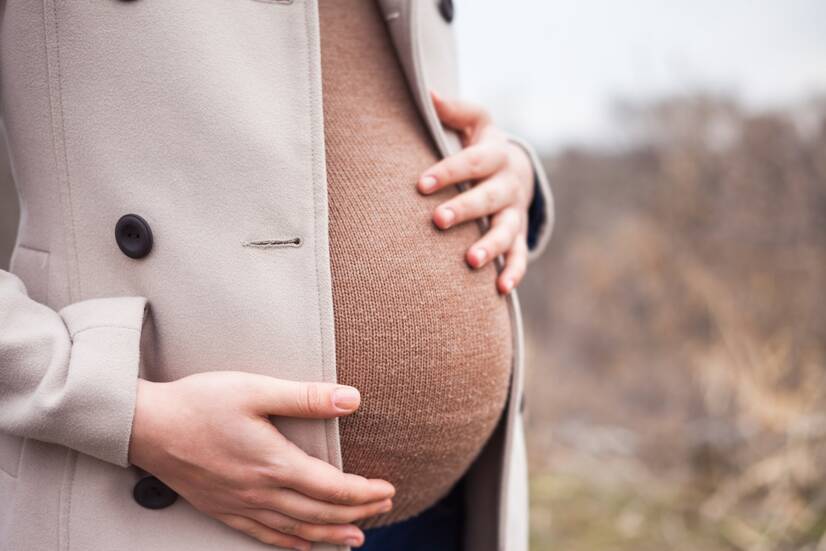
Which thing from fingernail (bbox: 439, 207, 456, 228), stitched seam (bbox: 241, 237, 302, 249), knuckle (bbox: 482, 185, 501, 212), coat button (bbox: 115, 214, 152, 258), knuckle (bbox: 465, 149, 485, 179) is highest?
coat button (bbox: 115, 214, 152, 258)

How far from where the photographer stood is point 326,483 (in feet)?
2.43

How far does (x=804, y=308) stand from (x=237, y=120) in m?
3.57

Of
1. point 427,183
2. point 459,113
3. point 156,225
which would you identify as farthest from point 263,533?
point 459,113

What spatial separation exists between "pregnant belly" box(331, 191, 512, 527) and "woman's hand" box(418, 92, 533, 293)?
28 millimetres

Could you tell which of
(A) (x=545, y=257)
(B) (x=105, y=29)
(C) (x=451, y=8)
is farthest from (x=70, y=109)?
(A) (x=545, y=257)

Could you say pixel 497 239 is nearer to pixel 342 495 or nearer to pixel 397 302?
pixel 397 302

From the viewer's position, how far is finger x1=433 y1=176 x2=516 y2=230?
92cm

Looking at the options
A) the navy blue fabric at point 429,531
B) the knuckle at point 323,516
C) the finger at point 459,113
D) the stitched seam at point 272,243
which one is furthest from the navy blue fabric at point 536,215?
the knuckle at point 323,516

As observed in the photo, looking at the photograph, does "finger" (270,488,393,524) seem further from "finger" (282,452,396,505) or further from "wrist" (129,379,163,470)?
"wrist" (129,379,163,470)

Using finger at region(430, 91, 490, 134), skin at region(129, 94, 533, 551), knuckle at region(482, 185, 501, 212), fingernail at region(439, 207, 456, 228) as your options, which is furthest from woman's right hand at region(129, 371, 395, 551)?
finger at region(430, 91, 490, 134)

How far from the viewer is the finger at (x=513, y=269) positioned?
3.31 feet

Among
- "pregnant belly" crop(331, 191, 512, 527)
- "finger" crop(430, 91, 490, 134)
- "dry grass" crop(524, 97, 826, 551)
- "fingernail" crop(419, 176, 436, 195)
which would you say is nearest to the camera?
"pregnant belly" crop(331, 191, 512, 527)

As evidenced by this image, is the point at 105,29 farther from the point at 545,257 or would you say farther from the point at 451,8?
the point at 545,257

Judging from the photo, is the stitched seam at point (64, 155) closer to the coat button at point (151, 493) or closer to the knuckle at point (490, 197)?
the coat button at point (151, 493)
